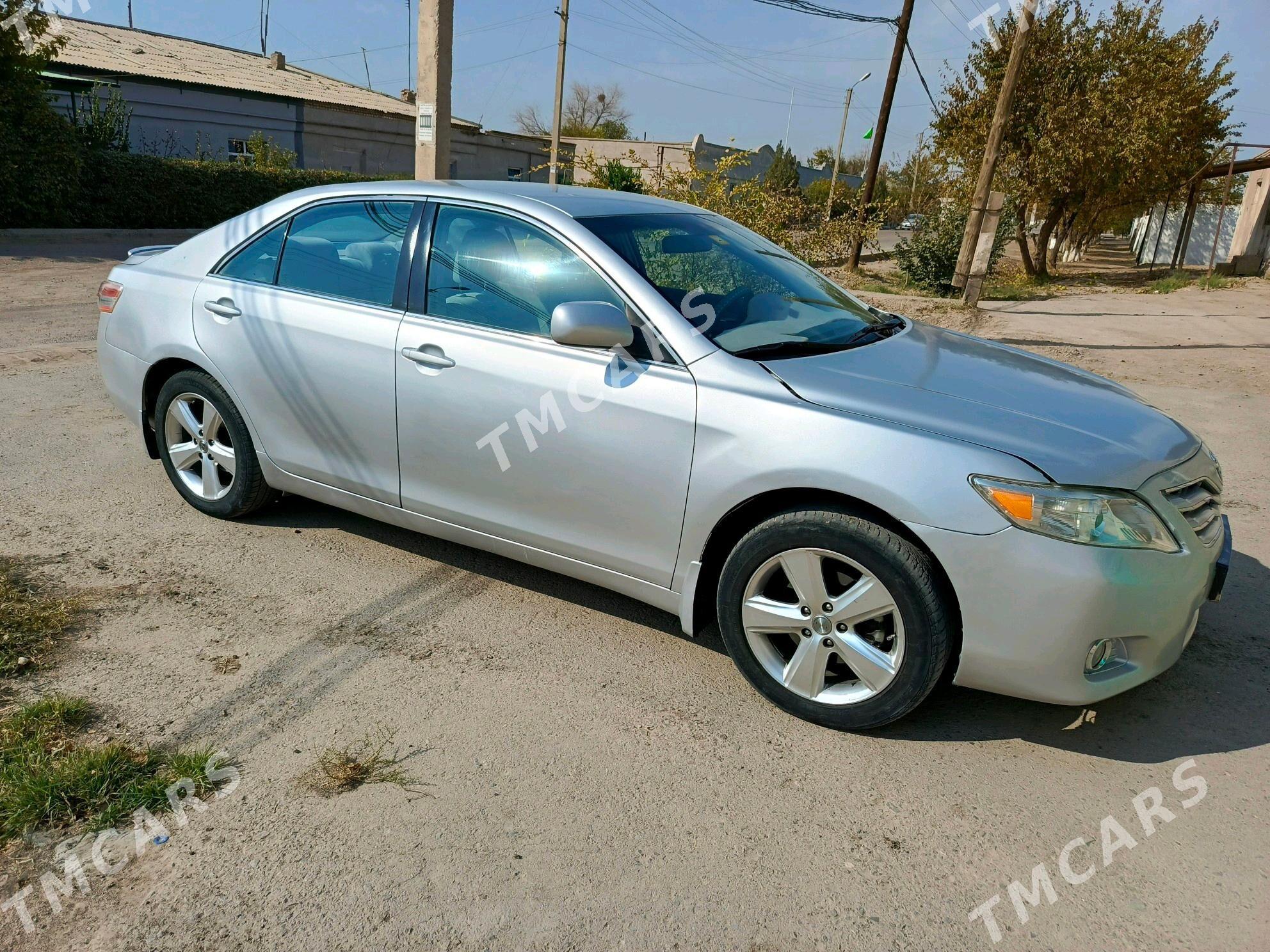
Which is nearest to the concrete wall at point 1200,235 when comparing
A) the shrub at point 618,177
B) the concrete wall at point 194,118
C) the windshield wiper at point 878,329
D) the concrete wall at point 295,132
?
the concrete wall at point 295,132

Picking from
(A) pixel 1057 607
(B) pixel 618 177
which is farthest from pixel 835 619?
(B) pixel 618 177

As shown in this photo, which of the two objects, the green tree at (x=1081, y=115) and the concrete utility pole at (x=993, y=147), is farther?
the green tree at (x=1081, y=115)

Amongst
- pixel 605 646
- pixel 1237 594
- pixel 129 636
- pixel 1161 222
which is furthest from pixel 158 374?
pixel 1161 222

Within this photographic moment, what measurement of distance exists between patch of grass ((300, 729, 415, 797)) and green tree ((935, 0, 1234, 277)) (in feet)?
71.5

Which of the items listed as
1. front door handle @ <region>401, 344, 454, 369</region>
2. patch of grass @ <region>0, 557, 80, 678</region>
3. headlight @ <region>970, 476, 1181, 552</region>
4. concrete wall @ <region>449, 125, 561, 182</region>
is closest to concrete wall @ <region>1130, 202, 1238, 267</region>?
concrete wall @ <region>449, 125, 561, 182</region>

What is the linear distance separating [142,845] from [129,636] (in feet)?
4.12

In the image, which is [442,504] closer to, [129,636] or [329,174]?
[129,636]

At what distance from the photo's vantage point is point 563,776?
2818 mm

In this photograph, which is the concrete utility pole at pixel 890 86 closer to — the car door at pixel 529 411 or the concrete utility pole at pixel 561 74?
the concrete utility pole at pixel 561 74

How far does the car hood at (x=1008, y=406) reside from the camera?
2.86 metres

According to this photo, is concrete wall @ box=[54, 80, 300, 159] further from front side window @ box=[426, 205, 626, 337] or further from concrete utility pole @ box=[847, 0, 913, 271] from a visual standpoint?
front side window @ box=[426, 205, 626, 337]

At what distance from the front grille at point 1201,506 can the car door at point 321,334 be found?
280cm

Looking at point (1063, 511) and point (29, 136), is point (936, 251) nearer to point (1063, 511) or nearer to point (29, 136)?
point (29, 136)

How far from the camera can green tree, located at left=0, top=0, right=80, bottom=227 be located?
15.1m
